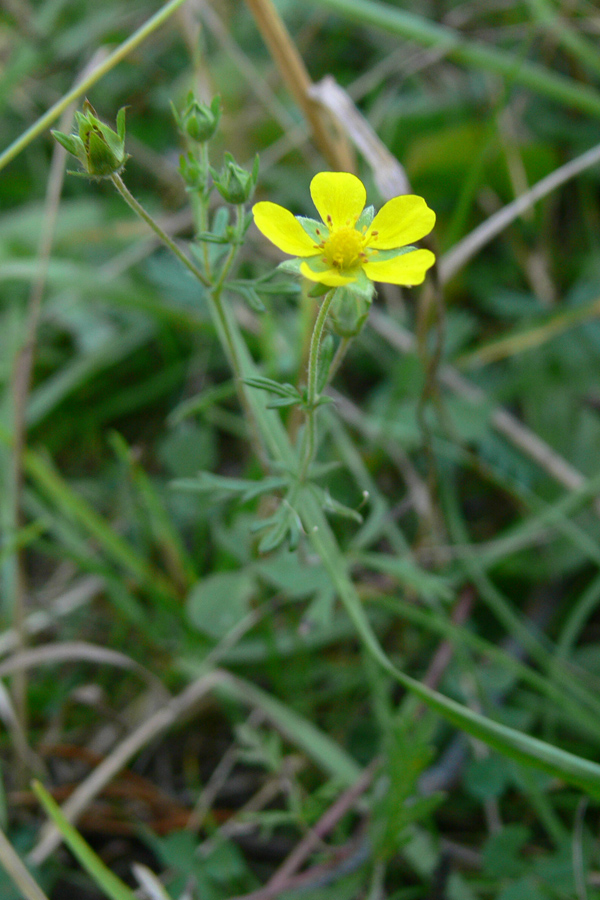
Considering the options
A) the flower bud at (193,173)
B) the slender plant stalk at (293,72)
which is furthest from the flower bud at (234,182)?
the slender plant stalk at (293,72)

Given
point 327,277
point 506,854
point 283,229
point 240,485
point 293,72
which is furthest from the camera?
point 293,72

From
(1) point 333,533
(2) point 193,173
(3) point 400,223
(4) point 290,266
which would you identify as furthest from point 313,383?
(1) point 333,533

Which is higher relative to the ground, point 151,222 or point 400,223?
point 151,222

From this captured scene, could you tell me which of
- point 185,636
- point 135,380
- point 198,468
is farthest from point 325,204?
point 135,380

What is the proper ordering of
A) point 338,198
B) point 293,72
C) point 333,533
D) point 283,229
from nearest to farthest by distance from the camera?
point 283,229 < point 338,198 < point 333,533 < point 293,72

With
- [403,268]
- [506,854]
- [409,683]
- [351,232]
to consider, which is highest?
[351,232]

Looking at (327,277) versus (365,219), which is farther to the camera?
(365,219)

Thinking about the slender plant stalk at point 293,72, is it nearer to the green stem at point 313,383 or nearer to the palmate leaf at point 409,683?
the palmate leaf at point 409,683

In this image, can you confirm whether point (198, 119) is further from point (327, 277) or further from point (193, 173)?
point (327, 277)

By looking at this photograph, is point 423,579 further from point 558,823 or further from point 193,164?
point 193,164
